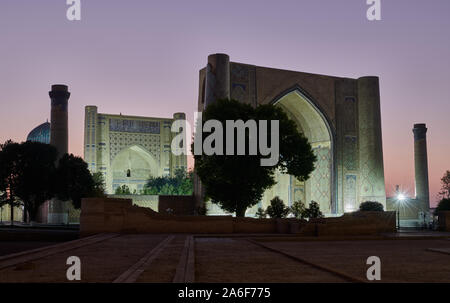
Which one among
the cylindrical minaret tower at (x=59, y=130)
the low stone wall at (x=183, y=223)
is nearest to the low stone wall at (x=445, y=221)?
the low stone wall at (x=183, y=223)

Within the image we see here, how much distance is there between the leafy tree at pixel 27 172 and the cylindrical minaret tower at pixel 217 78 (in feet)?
35.3

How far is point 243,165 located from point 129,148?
28.9 metres

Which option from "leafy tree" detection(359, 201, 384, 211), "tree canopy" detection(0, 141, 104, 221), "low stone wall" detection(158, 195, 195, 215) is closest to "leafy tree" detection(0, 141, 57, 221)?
"tree canopy" detection(0, 141, 104, 221)

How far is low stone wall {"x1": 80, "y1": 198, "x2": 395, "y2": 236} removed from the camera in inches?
583

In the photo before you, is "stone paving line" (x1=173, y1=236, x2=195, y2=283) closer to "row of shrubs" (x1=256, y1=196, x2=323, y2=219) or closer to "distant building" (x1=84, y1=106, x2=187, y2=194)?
"row of shrubs" (x1=256, y1=196, x2=323, y2=219)

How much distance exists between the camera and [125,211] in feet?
50.2

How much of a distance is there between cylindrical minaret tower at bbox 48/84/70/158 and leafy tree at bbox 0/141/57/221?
4310 millimetres

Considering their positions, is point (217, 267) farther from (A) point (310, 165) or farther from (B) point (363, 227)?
(A) point (310, 165)

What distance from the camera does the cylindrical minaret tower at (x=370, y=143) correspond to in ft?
102

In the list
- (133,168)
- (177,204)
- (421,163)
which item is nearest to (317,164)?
(421,163)

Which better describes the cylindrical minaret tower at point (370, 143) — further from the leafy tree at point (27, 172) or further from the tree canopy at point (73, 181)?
the leafy tree at point (27, 172)

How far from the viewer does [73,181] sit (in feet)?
106
